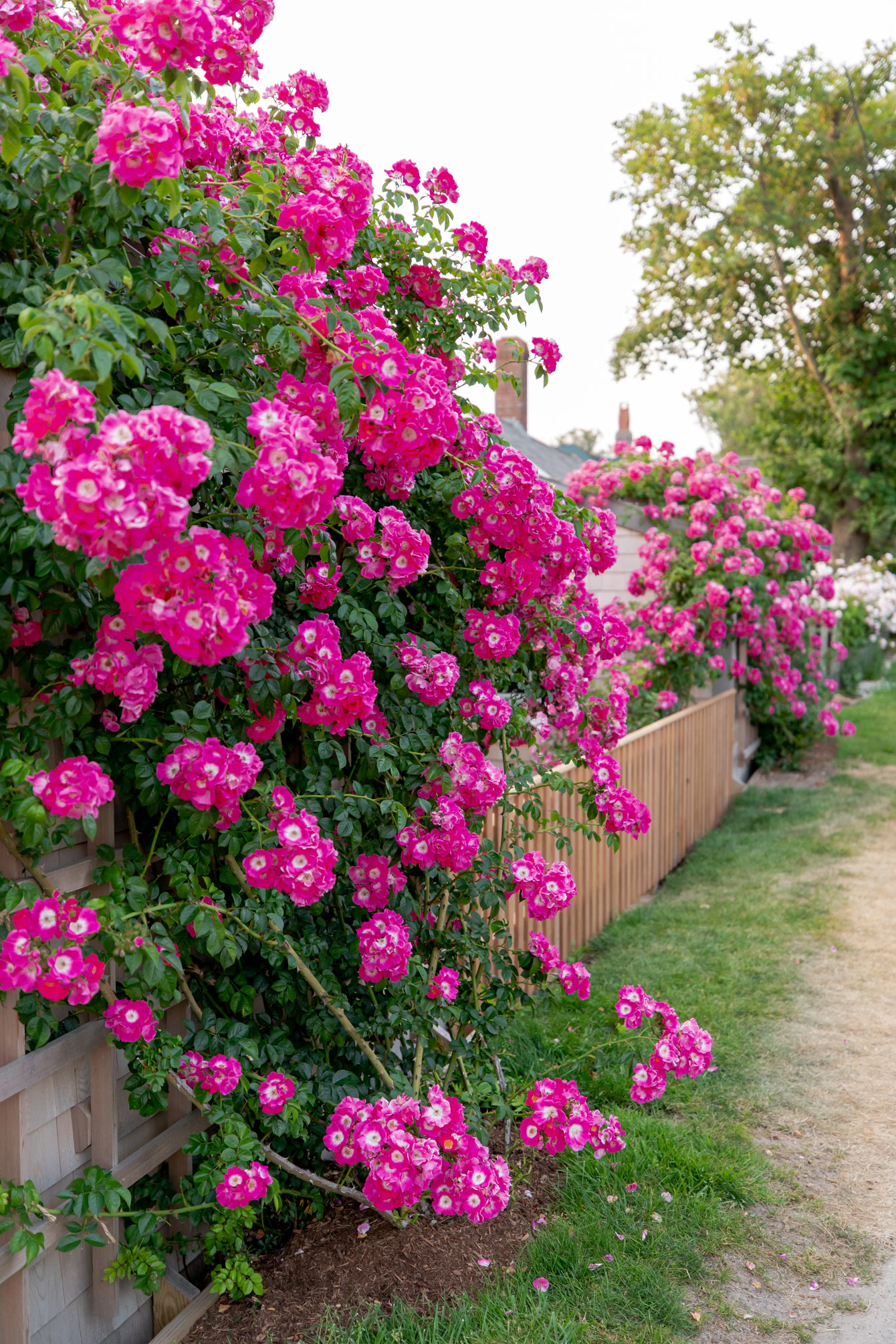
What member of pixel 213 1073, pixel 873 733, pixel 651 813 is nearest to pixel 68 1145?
pixel 213 1073

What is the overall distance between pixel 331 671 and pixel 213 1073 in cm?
86

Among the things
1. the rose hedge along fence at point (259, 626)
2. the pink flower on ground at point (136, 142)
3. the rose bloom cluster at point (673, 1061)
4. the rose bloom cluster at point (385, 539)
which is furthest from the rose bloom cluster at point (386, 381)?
the rose bloom cluster at point (673, 1061)

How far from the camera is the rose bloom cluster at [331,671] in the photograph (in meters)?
2.06

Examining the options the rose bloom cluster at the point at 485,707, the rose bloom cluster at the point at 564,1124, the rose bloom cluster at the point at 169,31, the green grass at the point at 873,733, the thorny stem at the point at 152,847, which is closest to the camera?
A: the rose bloom cluster at the point at 169,31

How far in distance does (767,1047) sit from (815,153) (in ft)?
60.0

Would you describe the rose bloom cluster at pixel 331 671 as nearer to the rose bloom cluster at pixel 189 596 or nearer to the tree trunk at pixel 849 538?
the rose bloom cluster at pixel 189 596

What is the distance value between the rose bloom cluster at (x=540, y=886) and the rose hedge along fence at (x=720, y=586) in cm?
409

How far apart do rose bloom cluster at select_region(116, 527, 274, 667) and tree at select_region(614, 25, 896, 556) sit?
18568 mm

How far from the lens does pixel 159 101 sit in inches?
62.6

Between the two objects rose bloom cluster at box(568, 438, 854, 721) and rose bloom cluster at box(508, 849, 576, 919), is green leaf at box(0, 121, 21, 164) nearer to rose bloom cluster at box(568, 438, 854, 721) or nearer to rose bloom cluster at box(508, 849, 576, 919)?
rose bloom cluster at box(508, 849, 576, 919)

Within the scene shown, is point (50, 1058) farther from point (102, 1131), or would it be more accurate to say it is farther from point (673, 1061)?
point (673, 1061)

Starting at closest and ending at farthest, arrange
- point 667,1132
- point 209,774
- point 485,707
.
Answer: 1. point 209,774
2. point 485,707
3. point 667,1132

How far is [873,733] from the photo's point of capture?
35.1 ft

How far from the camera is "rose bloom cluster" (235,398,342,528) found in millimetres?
1557
